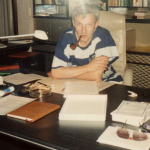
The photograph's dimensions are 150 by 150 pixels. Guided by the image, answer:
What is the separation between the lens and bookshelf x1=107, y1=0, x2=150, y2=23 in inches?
136

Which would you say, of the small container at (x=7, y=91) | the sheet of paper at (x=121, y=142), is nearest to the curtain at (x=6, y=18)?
the small container at (x=7, y=91)

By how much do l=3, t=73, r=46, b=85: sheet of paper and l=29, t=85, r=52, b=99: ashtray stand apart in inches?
9.3

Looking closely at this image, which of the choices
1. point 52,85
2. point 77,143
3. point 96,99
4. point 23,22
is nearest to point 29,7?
point 23,22

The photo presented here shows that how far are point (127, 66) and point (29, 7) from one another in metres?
2.83

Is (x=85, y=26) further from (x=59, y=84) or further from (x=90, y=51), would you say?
(x=59, y=84)

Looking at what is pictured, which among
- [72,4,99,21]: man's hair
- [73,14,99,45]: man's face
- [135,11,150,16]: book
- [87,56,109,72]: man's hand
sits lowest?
[87,56,109,72]: man's hand

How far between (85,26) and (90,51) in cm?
19

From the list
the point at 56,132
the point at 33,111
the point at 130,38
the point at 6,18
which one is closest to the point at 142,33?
the point at 130,38

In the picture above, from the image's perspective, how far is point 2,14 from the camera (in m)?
4.51

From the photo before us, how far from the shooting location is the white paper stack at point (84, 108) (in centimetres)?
114

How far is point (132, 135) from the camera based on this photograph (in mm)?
979

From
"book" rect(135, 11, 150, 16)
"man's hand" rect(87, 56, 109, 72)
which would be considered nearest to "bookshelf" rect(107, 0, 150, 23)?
"book" rect(135, 11, 150, 16)

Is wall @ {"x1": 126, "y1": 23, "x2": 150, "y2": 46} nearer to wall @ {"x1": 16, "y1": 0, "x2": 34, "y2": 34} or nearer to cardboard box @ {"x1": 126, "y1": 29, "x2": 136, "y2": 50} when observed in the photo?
cardboard box @ {"x1": 126, "y1": 29, "x2": 136, "y2": 50}

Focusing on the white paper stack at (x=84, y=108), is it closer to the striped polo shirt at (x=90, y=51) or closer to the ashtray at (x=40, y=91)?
the ashtray at (x=40, y=91)
